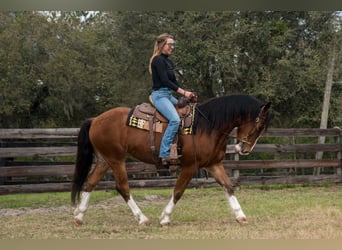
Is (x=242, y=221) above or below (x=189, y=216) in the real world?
above

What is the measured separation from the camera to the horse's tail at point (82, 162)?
5.55 meters

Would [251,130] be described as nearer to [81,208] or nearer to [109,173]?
[81,208]

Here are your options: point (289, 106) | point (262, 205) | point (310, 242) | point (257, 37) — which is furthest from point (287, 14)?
point (310, 242)

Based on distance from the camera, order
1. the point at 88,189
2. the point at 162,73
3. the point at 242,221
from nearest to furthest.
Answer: the point at 242,221 < the point at 162,73 < the point at 88,189

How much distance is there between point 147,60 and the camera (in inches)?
A: 528

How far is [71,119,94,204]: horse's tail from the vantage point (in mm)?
A: 5555

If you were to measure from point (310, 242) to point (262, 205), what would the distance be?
99.5 inches

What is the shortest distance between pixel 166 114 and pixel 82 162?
128 cm

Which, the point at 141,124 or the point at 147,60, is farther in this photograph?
the point at 147,60

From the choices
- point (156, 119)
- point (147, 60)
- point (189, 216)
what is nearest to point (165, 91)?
point (156, 119)

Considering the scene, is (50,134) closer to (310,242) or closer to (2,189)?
(2,189)

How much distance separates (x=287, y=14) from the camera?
13.0m

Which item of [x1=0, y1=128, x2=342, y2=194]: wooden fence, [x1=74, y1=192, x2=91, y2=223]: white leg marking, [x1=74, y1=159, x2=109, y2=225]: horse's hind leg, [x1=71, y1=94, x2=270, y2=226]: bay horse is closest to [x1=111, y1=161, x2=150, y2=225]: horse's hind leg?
[x1=71, y1=94, x2=270, y2=226]: bay horse

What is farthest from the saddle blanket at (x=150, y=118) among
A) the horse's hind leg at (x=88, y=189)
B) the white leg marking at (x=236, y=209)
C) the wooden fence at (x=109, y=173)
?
the wooden fence at (x=109, y=173)
